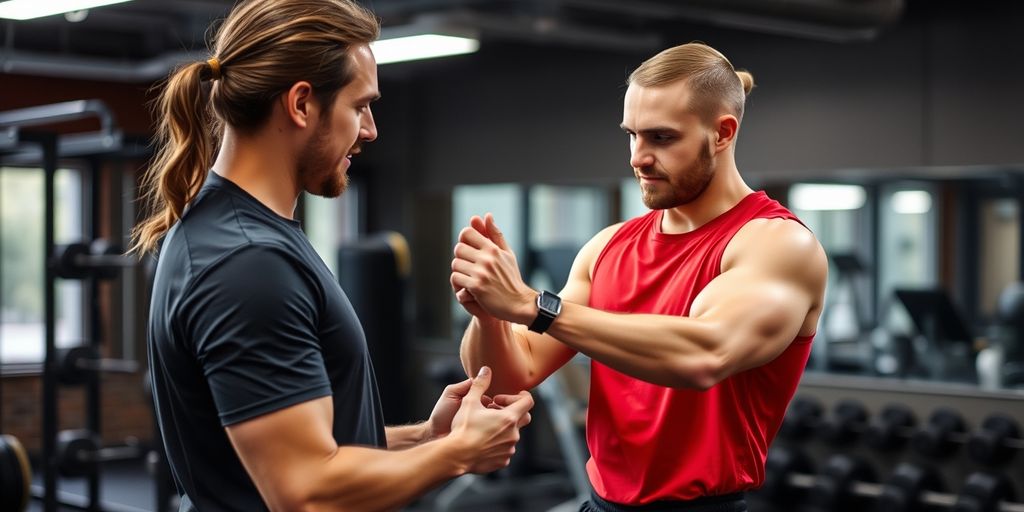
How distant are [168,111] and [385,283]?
5140mm

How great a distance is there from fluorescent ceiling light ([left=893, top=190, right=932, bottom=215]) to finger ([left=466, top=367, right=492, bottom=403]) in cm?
808

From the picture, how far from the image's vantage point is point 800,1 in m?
4.43

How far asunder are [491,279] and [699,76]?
526mm

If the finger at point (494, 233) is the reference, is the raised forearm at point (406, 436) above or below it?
below

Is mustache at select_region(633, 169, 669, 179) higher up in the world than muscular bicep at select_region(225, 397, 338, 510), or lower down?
higher up

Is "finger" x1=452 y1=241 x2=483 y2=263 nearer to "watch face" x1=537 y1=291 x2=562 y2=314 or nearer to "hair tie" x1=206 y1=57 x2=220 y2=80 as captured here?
"watch face" x1=537 y1=291 x2=562 y2=314

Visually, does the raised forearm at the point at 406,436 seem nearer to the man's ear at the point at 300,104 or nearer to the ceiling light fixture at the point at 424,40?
the man's ear at the point at 300,104

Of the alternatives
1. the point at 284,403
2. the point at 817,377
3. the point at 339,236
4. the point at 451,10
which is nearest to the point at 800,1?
the point at 451,10

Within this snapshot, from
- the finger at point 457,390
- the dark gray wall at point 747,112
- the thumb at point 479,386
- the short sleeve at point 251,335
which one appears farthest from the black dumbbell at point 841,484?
the short sleeve at point 251,335

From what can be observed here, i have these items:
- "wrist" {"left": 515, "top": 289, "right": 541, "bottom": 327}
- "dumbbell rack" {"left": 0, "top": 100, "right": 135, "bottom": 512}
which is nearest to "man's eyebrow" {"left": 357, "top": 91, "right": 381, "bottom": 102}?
"wrist" {"left": 515, "top": 289, "right": 541, "bottom": 327}

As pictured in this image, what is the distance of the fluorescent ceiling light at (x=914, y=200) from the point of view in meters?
9.01

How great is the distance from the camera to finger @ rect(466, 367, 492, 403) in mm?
1559

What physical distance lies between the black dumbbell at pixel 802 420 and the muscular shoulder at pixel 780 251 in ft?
12.8

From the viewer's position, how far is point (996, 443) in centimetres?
482
